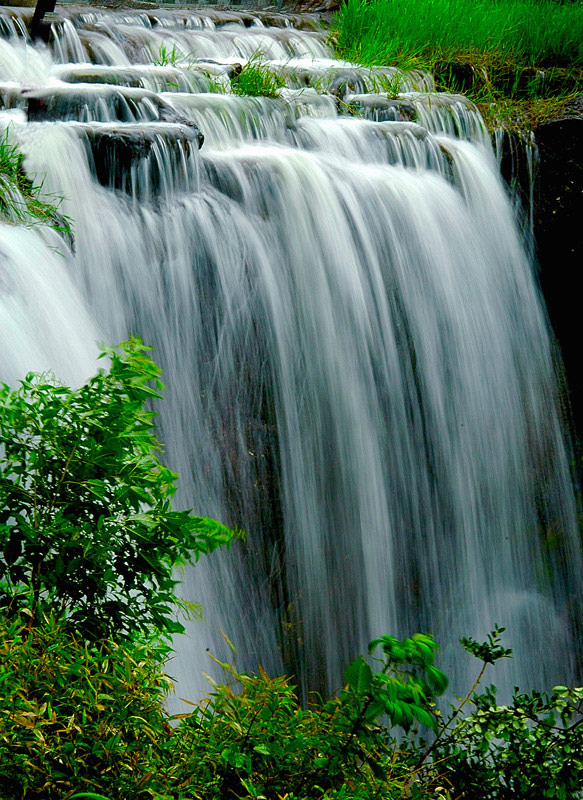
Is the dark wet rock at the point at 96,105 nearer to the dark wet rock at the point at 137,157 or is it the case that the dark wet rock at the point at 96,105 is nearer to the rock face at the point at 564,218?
the dark wet rock at the point at 137,157

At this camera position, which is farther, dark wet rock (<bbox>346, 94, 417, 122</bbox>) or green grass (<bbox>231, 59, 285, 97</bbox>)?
dark wet rock (<bbox>346, 94, 417, 122</bbox>)

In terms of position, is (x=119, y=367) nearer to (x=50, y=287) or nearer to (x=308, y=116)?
(x=50, y=287)

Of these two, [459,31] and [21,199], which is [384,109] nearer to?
[459,31]

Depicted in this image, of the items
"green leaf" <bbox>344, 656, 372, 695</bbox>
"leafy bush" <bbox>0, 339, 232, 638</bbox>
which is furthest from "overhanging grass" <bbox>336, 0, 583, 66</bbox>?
"green leaf" <bbox>344, 656, 372, 695</bbox>

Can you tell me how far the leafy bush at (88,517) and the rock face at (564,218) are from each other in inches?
189

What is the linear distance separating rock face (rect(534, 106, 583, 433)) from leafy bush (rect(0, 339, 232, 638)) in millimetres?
4793

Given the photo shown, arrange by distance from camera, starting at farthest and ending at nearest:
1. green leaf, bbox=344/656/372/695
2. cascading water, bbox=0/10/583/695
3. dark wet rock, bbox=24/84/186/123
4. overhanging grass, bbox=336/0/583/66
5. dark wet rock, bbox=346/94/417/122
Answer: overhanging grass, bbox=336/0/583/66 → dark wet rock, bbox=346/94/417/122 → dark wet rock, bbox=24/84/186/123 → cascading water, bbox=0/10/583/695 → green leaf, bbox=344/656/372/695

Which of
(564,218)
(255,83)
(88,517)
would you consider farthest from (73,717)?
(564,218)

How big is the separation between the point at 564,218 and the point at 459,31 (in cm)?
264

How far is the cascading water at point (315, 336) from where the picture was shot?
3785 mm

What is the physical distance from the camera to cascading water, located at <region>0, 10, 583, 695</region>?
12.4ft

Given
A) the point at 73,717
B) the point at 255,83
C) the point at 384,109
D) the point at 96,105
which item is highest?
the point at 384,109

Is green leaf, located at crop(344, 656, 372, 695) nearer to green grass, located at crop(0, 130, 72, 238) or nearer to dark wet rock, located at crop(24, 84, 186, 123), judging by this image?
green grass, located at crop(0, 130, 72, 238)

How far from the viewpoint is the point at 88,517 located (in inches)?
74.4
